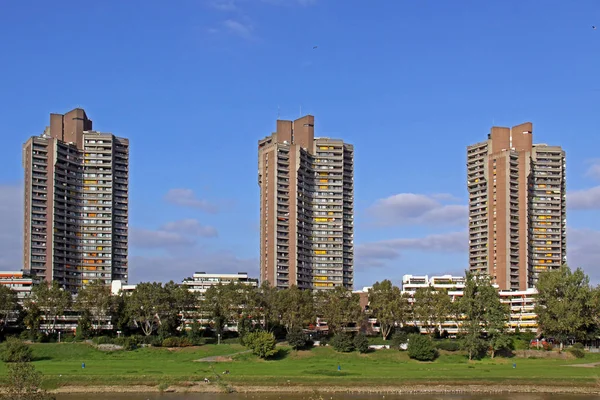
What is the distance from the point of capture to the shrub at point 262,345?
112375mm

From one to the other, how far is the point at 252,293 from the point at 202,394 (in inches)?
1697

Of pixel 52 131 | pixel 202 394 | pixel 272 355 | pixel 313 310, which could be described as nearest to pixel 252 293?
pixel 313 310

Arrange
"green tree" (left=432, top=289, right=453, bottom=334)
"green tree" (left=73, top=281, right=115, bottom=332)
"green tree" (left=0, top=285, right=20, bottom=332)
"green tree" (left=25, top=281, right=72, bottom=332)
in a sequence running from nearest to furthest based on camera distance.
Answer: "green tree" (left=0, top=285, right=20, bottom=332), "green tree" (left=25, top=281, right=72, bottom=332), "green tree" (left=73, top=281, right=115, bottom=332), "green tree" (left=432, top=289, right=453, bottom=334)

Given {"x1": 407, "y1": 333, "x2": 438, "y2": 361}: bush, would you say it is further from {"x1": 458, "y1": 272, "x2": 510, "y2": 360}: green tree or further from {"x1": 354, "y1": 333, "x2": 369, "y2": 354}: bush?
{"x1": 354, "y1": 333, "x2": 369, "y2": 354}: bush

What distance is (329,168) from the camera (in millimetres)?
183875

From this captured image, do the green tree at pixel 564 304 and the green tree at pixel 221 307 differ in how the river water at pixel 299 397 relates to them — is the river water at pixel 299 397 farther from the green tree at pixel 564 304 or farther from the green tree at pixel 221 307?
the green tree at pixel 221 307

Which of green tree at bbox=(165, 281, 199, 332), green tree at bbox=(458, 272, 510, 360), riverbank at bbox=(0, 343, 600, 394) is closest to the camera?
riverbank at bbox=(0, 343, 600, 394)

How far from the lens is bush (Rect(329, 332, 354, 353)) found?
119375 millimetres

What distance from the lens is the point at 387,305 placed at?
131 m

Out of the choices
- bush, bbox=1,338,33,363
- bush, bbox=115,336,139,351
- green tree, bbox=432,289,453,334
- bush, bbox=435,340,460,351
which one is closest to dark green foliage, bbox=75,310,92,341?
bush, bbox=115,336,139,351

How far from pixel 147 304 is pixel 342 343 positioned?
31.6 metres

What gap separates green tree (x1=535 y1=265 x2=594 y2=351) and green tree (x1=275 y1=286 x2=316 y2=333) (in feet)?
118

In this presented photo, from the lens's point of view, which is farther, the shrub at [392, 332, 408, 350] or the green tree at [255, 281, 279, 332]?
the green tree at [255, 281, 279, 332]

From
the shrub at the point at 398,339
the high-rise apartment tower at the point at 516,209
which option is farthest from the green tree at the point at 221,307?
the high-rise apartment tower at the point at 516,209
